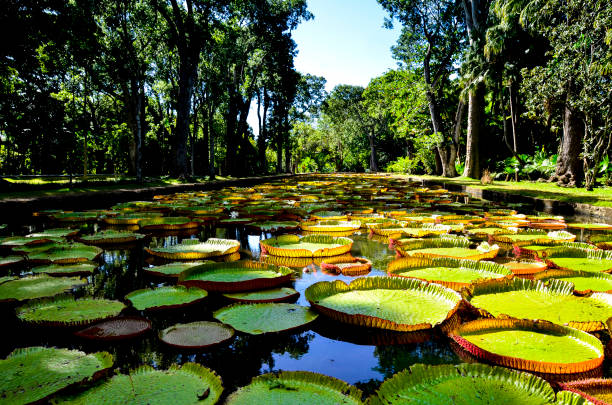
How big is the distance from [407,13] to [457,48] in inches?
107

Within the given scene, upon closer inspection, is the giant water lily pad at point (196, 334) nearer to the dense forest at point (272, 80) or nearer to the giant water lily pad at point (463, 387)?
the giant water lily pad at point (463, 387)

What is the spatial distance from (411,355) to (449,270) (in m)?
0.94

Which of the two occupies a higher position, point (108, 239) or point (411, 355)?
point (108, 239)

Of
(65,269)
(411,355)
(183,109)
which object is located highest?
(183,109)

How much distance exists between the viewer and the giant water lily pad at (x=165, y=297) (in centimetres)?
153

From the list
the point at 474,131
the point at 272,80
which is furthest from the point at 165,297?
the point at 272,80

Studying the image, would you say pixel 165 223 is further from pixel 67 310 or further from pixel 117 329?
pixel 117 329

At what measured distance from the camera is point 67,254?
2.37 m

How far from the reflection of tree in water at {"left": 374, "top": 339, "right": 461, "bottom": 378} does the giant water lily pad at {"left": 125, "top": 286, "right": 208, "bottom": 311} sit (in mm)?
847

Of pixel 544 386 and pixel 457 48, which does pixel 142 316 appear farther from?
pixel 457 48

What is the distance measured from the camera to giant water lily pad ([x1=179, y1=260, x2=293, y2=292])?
1.74 meters

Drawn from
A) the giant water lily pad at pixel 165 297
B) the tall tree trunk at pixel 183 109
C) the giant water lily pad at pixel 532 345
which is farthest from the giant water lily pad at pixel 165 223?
the tall tree trunk at pixel 183 109

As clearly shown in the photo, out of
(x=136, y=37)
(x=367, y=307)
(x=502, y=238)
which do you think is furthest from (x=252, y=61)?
(x=367, y=307)

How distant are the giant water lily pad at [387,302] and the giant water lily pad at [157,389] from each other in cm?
59
